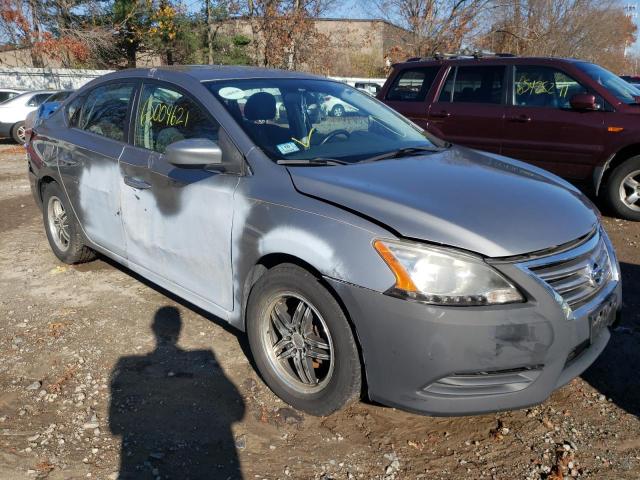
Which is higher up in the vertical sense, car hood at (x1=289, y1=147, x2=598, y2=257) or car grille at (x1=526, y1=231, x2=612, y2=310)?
car hood at (x1=289, y1=147, x2=598, y2=257)

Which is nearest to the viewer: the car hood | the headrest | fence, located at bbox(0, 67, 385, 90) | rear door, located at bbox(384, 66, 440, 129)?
the car hood

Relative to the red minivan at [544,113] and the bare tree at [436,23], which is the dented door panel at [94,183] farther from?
the bare tree at [436,23]

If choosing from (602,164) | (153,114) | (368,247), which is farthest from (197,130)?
(602,164)

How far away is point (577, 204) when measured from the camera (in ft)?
10.3

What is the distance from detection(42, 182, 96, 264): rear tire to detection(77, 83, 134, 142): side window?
0.67 m

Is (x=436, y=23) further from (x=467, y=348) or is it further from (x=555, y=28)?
(x=467, y=348)

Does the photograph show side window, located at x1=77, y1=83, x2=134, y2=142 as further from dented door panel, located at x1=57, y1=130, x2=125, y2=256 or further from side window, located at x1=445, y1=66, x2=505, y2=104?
side window, located at x1=445, y1=66, x2=505, y2=104

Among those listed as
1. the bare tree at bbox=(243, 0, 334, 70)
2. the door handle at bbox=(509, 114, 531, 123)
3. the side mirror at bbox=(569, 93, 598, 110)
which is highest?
the bare tree at bbox=(243, 0, 334, 70)

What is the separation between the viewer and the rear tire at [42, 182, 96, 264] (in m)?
4.91

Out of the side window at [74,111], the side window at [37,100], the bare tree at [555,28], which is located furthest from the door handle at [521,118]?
the bare tree at [555,28]

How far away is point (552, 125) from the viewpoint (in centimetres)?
705

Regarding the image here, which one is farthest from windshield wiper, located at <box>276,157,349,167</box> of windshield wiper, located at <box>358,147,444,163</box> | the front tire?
the front tire

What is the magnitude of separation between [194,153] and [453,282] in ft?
5.11

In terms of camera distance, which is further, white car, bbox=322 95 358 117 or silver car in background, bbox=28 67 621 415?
white car, bbox=322 95 358 117
